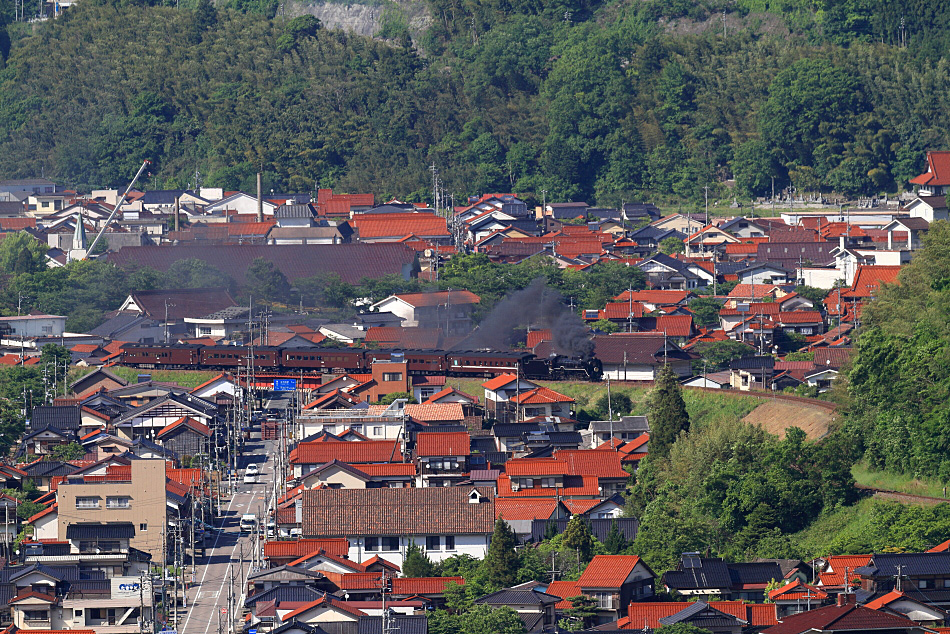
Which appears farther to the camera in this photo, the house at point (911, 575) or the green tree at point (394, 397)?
the green tree at point (394, 397)

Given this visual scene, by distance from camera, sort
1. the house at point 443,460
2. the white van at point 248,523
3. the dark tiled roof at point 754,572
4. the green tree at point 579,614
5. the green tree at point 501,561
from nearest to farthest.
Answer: the green tree at point 579,614
the dark tiled roof at point 754,572
the green tree at point 501,561
the white van at point 248,523
the house at point 443,460

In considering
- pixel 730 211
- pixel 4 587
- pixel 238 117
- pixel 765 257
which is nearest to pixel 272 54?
pixel 238 117

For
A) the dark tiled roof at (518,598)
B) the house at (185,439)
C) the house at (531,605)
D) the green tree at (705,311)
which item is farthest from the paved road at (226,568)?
the green tree at (705,311)

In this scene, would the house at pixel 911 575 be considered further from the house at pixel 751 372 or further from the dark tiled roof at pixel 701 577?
the house at pixel 751 372

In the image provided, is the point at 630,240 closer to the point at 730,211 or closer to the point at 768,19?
the point at 730,211

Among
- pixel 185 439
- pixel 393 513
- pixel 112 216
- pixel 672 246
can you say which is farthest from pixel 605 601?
pixel 112 216

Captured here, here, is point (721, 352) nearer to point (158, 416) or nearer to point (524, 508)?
point (524, 508)
